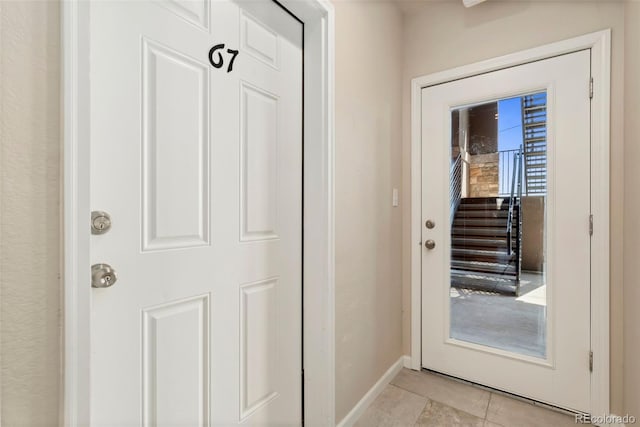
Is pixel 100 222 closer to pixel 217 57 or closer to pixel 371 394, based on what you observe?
pixel 217 57

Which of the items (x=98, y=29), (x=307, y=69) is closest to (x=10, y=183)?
(x=98, y=29)

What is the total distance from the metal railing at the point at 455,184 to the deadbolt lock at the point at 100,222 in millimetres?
1914

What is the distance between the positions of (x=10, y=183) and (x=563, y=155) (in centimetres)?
224

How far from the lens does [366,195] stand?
1761mm

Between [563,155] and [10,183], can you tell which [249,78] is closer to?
[10,183]

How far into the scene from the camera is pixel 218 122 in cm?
107

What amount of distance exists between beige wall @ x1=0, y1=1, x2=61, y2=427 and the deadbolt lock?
0.20m

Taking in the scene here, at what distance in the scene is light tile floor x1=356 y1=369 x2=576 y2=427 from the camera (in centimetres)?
161

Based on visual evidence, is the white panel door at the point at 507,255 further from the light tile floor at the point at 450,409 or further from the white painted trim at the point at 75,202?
the white painted trim at the point at 75,202

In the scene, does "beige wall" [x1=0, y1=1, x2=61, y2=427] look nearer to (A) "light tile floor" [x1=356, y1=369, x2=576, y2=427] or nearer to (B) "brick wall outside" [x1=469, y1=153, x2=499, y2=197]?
(A) "light tile floor" [x1=356, y1=369, x2=576, y2=427]

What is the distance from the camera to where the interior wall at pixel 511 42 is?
1535mm

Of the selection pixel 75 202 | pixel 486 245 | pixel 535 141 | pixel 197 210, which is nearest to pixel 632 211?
pixel 535 141

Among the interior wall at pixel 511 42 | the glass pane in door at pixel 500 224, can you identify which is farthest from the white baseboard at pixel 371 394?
the glass pane in door at pixel 500 224

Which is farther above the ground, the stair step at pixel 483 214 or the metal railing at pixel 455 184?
the metal railing at pixel 455 184
